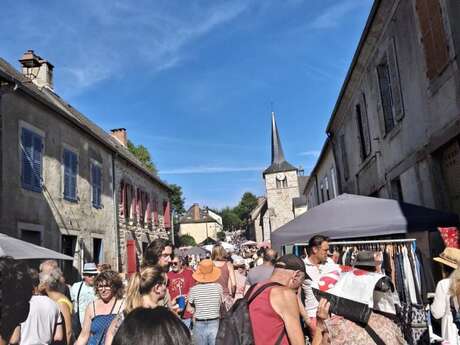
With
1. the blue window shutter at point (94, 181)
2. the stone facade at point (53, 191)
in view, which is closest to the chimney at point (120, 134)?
the stone facade at point (53, 191)

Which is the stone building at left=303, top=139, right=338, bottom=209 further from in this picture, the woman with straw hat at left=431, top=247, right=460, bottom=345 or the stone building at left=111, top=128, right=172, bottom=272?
the woman with straw hat at left=431, top=247, right=460, bottom=345

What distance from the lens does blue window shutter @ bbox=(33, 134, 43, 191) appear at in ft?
35.3

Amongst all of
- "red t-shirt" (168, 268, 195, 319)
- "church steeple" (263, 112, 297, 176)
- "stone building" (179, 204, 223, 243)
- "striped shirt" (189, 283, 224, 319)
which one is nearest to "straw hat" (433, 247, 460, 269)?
"striped shirt" (189, 283, 224, 319)

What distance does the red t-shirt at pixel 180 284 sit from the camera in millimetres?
5496

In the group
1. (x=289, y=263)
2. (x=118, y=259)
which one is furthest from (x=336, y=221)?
(x=118, y=259)

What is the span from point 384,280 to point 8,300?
1971 millimetres

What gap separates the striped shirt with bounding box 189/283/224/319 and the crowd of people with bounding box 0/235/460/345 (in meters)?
0.01

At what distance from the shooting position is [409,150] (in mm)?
8547

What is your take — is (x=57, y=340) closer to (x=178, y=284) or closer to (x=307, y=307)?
(x=178, y=284)

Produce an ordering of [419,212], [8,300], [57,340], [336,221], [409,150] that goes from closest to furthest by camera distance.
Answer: [8,300], [57,340], [419,212], [336,221], [409,150]

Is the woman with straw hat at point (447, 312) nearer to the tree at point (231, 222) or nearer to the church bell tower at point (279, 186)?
the church bell tower at point (279, 186)

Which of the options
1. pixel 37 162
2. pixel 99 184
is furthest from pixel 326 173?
pixel 37 162

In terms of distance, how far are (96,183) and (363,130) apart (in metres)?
8.93

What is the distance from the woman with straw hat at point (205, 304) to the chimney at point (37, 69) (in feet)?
39.6
